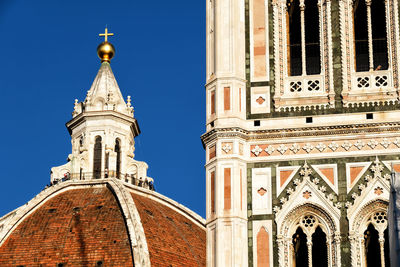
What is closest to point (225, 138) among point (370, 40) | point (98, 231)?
point (370, 40)

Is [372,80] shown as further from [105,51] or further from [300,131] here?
[105,51]

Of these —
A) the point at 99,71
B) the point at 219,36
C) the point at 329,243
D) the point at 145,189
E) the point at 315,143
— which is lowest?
the point at 329,243

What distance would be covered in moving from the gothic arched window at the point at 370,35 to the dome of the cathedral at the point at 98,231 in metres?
37.1

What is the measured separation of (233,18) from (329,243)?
18.4ft

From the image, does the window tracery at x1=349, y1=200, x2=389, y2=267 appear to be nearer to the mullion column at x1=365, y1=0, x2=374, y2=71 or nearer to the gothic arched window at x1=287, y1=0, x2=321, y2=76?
the mullion column at x1=365, y1=0, x2=374, y2=71

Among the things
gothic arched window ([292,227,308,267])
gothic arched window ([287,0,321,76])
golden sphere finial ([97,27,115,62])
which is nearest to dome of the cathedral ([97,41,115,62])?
golden sphere finial ([97,27,115,62])

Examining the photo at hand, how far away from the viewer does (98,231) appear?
240ft

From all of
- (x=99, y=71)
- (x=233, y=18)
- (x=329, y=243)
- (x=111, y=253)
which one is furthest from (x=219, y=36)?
(x=99, y=71)

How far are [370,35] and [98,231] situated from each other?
41.0 m

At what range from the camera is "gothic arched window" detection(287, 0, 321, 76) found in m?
33.9

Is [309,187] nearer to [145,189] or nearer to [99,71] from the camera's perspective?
[145,189]

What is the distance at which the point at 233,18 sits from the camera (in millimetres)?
34031

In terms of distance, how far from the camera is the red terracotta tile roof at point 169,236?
7294 cm

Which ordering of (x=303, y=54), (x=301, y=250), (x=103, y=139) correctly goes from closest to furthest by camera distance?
(x=301, y=250) < (x=303, y=54) < (x=103, y=139)
